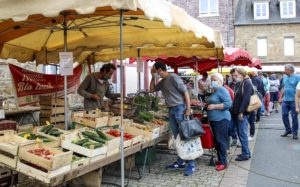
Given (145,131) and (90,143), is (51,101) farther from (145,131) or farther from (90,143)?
(90,143)

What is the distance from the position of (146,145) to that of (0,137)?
2397mm

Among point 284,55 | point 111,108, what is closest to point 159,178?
point 111,108

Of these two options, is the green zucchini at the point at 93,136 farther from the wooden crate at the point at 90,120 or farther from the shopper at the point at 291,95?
the shopper at the point at 291,95

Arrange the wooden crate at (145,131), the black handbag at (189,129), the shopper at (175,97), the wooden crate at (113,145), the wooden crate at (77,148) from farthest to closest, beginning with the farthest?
the shopper at (175,97) → the black handbag at (189,129) → the wooden crate at (145,131) → the wooden crate at (113,145) → the wooden crate at (77,148)

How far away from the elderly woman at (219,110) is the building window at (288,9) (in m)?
33.1

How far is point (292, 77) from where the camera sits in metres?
10.6

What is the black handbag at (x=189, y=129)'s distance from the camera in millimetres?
6742

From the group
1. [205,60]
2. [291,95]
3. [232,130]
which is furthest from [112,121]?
[205,60]

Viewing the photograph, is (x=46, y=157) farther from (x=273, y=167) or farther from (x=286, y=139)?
(x=286, y=139)

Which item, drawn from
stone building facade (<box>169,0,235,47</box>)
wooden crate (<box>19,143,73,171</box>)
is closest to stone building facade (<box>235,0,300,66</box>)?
stone building facade (<box>169,0,235,47</box>)

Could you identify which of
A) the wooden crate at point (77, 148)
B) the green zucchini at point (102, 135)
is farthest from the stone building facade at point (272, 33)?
the wooden crate at point (77, 148)

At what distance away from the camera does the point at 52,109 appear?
838cm

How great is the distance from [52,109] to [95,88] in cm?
95

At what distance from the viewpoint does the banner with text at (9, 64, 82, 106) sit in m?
8.39
